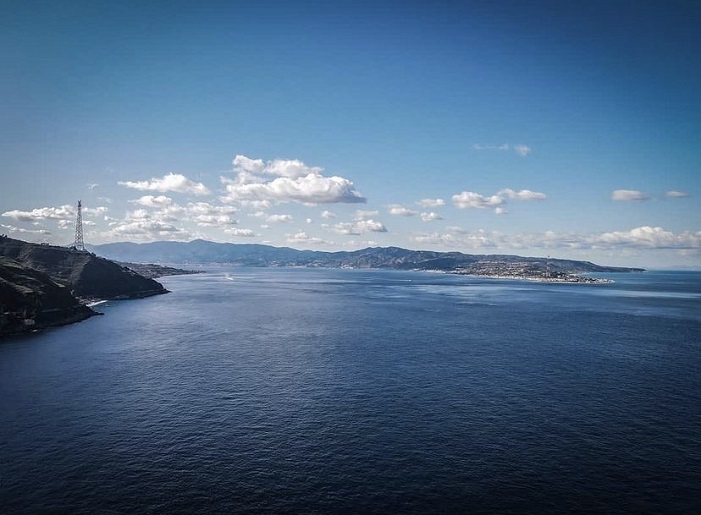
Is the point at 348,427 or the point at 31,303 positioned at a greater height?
the point at 31,303

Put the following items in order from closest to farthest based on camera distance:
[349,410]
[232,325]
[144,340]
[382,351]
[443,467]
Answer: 1. [443,467]
2. [349,410]
3. [382,351]
4. [144,340]
5. [232,325]

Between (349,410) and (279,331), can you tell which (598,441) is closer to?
(349,410)

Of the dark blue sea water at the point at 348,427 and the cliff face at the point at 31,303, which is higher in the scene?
the cliff face at the point at 31,303

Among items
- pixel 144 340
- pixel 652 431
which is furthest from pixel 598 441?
pixel 144 340

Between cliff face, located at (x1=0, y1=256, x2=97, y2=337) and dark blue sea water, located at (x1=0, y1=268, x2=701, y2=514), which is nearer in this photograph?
dark blue sea water, located at (x1=0, y1=268, x2=701, y2=514)

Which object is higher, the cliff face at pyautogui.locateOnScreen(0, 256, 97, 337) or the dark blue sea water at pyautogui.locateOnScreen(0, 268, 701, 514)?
the cliff face at pyautogui.locateOnScreen(0, 256, 97, 337)
